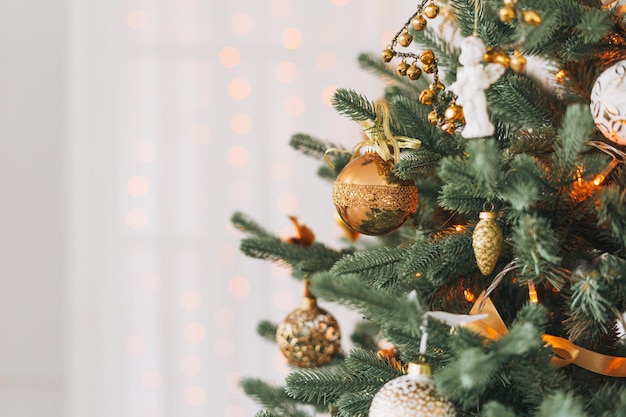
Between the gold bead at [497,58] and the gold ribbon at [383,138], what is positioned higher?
the gold bead at [497,58]

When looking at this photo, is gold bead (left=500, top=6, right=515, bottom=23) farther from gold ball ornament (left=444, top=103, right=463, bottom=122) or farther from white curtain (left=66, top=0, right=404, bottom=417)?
white curtain (left=66, top=0, right=404, bottom=417)

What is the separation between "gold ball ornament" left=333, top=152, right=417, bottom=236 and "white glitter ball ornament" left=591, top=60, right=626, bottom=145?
0.17m

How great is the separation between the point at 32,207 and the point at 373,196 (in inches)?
55.0

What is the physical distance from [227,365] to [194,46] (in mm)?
847

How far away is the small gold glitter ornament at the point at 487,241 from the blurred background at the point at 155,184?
1158 millimetres

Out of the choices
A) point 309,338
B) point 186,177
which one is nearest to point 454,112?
point 309,338

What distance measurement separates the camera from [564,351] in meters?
0.49

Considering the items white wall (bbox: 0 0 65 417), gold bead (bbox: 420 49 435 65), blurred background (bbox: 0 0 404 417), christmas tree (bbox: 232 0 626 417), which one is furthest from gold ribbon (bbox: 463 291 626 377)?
white wall (bbox: 0 0 65 417)

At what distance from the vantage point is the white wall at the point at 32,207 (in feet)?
5.53

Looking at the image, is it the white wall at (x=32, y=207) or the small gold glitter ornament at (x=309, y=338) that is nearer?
the small gold glitter ornament at (x=309, y=338)

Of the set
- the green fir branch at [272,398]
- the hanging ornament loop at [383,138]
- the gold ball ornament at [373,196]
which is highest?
the hanging ornament loop at [383,138]

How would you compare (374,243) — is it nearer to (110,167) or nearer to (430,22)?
(430,22)

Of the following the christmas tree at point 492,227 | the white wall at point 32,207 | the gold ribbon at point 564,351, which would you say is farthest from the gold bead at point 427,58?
the white wall at point 32,207

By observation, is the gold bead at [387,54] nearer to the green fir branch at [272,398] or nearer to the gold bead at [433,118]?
the gold bead at [433,118]
